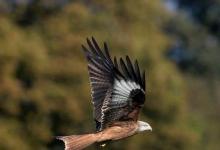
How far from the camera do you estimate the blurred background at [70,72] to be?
31.1 m

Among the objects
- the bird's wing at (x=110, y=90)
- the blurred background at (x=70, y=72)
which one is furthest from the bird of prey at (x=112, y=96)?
the blurred background at (x=70, y=72)

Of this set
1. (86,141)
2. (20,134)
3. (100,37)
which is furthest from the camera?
(100,37)

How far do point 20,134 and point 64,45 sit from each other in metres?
3.86

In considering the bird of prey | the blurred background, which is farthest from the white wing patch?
the blurred background

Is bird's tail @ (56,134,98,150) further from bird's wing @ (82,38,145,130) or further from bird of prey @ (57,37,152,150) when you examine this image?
bird's wing @ (82,38,145,130)

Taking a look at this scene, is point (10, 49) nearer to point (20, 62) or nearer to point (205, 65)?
point (20, 62)

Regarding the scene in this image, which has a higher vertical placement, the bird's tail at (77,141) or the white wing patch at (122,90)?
the white wing patch at (122,90)

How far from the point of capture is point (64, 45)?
111 feet

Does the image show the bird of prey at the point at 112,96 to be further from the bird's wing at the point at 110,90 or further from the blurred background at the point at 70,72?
the blurred background at the point at 70,72

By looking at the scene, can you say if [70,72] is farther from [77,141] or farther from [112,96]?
[77,141]

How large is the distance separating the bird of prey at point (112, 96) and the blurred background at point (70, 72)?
1626cm

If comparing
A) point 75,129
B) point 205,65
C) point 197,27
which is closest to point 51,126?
point 75,129

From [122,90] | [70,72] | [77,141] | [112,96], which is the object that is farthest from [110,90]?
[70,72]

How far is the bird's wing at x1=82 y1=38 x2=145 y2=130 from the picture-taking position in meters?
12.4
